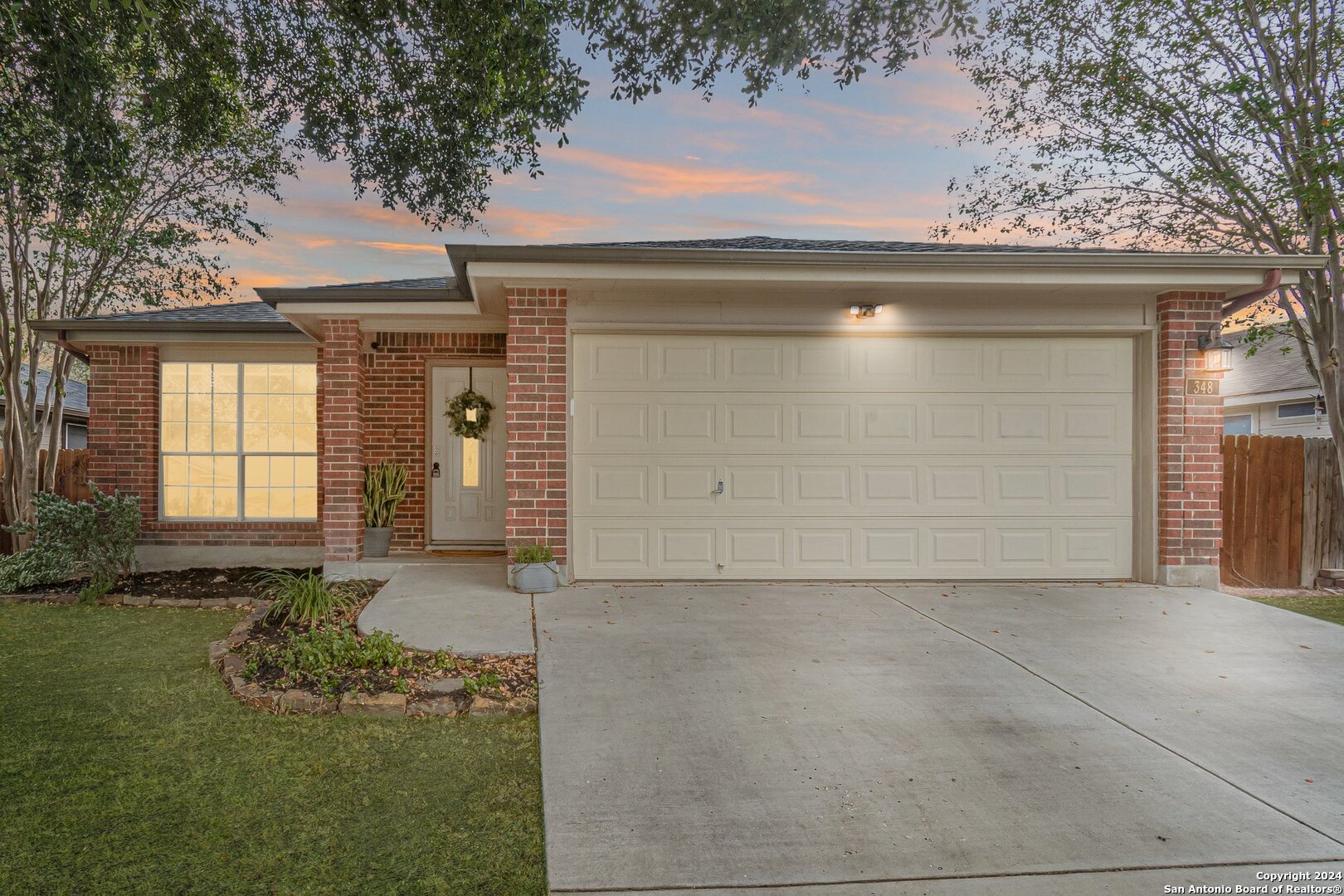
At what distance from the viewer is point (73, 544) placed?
22.5 feet

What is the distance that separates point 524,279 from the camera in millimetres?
6062

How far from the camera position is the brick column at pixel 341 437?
22.7 feet

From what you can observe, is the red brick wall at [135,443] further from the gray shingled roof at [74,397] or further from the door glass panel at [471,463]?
the gray shingled roof at [74,397]

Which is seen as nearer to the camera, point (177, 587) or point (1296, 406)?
point (177, 587)

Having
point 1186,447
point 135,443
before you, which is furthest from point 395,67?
point 1186,447

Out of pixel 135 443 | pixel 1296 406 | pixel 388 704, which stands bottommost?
pixel 388 704

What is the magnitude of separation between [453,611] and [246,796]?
2.60 metres

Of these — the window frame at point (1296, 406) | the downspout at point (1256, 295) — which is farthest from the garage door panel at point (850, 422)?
the window frame at point (1296, 406)

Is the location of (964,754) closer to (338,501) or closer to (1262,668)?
(1262,668)

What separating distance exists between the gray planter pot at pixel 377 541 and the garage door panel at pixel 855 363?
2.81 m

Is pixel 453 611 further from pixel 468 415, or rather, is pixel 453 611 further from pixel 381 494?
pixel 468 415

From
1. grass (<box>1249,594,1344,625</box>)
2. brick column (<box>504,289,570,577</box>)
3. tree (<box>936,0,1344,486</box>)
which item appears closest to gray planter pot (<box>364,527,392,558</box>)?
brick column (<box>504,289,570,577</box>)

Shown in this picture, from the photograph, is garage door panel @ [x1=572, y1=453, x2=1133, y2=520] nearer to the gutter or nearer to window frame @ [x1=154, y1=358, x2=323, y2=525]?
the gutter

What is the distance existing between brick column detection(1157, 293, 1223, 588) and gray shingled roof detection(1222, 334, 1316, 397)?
28.5 ft
